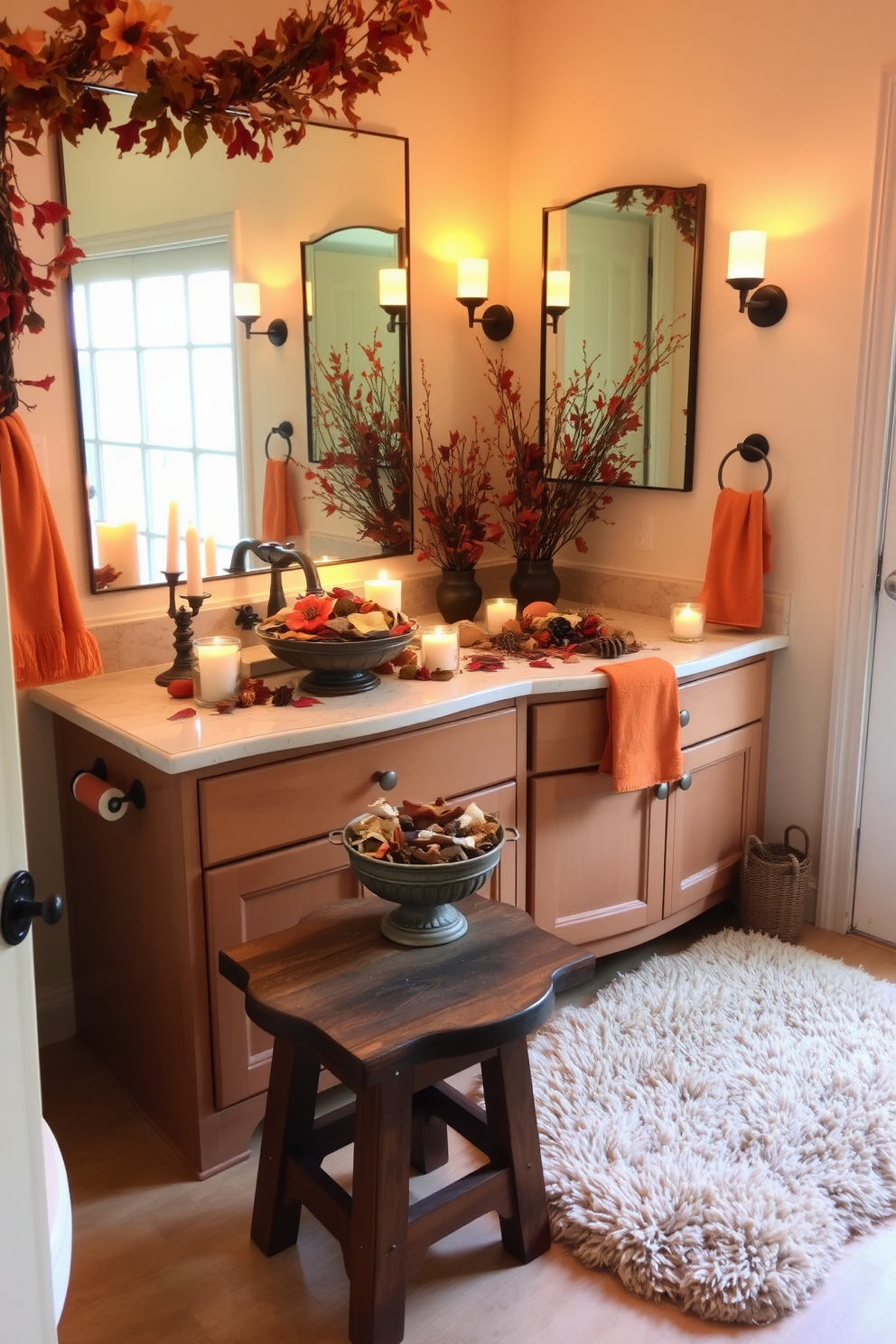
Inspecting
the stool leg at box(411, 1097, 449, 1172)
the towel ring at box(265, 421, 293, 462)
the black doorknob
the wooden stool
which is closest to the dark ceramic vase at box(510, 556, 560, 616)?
the towel ring at box(265, 421, 293, 462)

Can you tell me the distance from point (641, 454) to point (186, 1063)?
195 cm

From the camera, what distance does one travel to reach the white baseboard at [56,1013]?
8.41ft

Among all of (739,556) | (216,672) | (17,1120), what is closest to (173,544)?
(216,672)

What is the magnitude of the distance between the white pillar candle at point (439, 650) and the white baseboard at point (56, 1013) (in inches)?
43.4

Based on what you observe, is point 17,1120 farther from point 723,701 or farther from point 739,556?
point 739,556

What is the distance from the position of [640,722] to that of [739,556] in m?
0.60

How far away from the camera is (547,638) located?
2785mm

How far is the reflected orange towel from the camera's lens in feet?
8.96

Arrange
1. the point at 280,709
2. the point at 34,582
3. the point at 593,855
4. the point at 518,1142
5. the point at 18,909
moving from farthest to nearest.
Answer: the point at 593,855 → the point at 280,709 → the point at 34,582 → the point at 518,1142 → the point at 18,909

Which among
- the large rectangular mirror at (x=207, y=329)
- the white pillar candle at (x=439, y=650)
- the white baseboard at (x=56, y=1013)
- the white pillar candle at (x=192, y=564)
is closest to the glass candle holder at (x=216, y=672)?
the white pillar candle at (x=192, y=564)

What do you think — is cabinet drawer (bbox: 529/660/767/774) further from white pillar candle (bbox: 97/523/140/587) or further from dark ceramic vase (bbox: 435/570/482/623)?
white pillar candle (bbox: 97/523/140/587)

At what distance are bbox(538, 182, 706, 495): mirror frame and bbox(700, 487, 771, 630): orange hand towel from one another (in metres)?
0.18

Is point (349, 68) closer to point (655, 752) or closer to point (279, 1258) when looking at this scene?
point (655, 752)

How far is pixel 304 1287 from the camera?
1.87 meters
